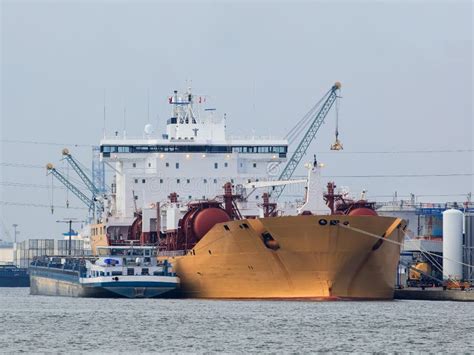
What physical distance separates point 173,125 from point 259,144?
19.4 ft

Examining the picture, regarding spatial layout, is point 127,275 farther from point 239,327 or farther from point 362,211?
point 239,327

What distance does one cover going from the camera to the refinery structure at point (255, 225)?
81.2 metres

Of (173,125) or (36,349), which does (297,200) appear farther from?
(36,349)

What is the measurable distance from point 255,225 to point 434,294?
482 inches

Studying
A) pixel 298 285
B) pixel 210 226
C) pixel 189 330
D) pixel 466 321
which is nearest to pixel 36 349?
pixel 189 330

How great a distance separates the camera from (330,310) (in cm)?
7588

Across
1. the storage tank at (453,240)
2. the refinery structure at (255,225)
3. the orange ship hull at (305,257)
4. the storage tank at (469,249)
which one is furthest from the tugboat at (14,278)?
the orange ship hull at (305,257)

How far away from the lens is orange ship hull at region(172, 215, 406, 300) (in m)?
80.6

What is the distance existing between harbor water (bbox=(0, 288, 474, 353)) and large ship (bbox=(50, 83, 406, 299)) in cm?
157

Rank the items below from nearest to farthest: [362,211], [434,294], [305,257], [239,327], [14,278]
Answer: [239,327] → [305,257] → [434,294] → [362,211] → [14,278]

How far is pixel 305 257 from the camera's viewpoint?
80.8 m

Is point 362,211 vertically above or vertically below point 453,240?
above

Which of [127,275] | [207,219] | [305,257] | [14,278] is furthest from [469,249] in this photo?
[14,278]

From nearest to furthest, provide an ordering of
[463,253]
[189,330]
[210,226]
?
[189,330]
[210,226]
[463,253]
